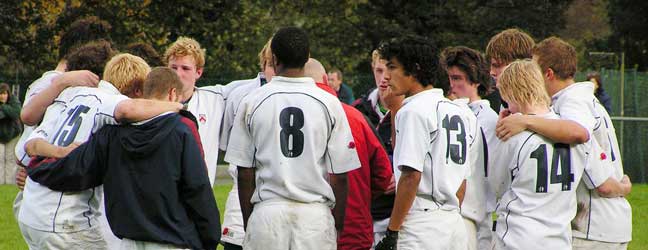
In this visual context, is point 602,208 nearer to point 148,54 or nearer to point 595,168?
point 595,168

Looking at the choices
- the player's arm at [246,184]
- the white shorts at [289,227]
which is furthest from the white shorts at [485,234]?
the player's arm at [246,184]

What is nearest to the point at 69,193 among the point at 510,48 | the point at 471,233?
A: the point at 471,233

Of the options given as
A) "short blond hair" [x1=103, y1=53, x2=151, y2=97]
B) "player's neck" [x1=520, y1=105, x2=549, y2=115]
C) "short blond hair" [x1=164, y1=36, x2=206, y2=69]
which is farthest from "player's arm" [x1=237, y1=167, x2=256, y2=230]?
"short blond hair" [x1=164, y1=36, x2=206, y2=69]

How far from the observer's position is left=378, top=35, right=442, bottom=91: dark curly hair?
5.85m

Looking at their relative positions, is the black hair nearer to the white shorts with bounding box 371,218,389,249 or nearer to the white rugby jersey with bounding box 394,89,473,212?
the white rugby jersey with bounding box 394,89,473,212

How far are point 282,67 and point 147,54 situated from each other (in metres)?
2.25

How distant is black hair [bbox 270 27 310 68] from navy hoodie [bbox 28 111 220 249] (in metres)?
0.67

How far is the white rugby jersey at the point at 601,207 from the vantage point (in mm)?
6305

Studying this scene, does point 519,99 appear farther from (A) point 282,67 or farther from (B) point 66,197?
(B) point 66,197

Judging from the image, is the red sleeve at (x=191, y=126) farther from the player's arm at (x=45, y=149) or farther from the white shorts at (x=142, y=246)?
the player's arm at (x=45, y=149)

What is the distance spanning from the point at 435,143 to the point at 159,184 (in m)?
1.61

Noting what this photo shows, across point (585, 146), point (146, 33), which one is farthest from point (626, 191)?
point (146, 33)

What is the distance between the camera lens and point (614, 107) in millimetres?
20625

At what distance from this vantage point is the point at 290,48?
225 inches
